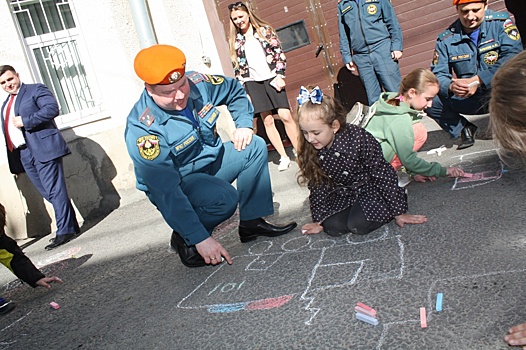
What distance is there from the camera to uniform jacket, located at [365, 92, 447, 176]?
12.0ft

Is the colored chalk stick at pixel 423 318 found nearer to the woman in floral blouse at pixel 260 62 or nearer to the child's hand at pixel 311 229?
the child's hand at pixel 311 229

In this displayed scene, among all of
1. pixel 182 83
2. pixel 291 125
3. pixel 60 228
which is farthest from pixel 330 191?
pixel 60 228

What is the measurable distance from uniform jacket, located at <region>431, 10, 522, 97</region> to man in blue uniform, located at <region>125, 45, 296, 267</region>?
1945mm

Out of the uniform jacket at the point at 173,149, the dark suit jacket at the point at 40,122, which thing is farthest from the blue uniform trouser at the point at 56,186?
the uniform jacket at the point at 173,149

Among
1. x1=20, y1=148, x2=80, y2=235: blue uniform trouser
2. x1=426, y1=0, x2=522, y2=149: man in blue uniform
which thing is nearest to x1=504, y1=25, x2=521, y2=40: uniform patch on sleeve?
x1=426, y1=0, x2=522, y2=149: man in blue uniform

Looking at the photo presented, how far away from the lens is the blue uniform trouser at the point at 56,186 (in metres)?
5.24

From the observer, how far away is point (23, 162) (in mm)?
5418

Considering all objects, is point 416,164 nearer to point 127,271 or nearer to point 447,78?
point 447,78

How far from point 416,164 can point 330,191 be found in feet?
2.24

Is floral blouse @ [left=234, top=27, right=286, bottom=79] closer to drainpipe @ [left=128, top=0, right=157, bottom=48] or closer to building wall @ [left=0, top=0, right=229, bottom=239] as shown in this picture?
drainpipe @ [left=128, top=0, right=157, bottom=48]

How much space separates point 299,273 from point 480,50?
2.67 m

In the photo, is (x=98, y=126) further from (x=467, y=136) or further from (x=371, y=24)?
(x=467, y=136)

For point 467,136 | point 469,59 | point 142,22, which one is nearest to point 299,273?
point 467,136

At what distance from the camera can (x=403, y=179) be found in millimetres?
4090
